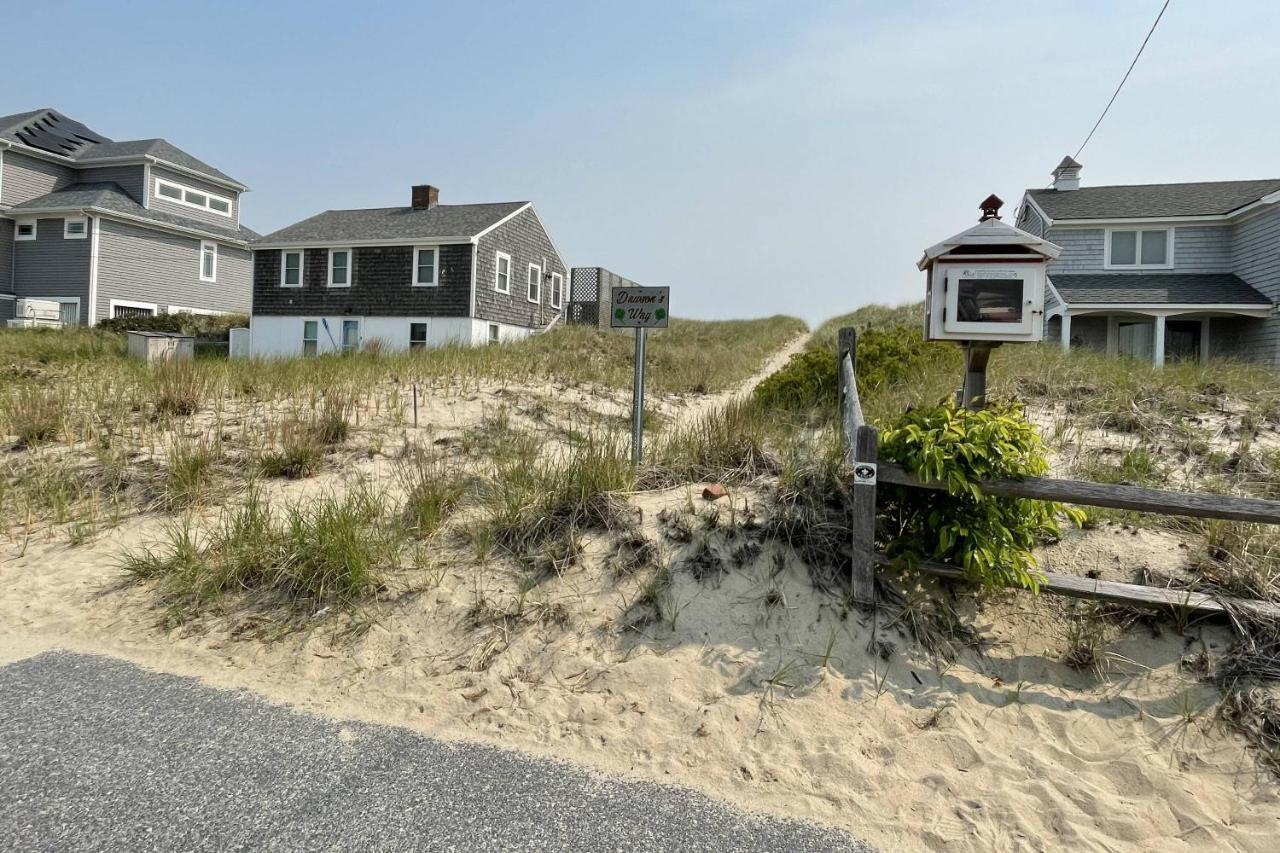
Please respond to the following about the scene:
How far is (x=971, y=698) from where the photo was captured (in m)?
3.96

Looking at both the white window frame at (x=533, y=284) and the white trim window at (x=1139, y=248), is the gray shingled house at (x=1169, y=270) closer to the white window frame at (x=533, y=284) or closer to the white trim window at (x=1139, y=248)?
the white trim window at (x=1139, y=248)

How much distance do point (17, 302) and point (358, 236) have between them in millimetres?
14818

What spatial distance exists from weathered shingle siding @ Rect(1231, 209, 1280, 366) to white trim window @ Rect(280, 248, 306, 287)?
31005 millimetres

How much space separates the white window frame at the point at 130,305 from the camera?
29.2 meters

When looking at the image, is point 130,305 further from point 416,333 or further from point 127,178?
point 416,333

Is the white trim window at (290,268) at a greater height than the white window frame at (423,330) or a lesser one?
greater

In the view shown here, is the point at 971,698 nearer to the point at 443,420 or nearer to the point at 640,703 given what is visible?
the point at 640,703

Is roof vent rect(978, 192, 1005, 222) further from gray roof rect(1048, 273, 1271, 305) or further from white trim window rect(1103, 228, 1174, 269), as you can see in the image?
white trim window rect(1103, 228, 1174, 269)

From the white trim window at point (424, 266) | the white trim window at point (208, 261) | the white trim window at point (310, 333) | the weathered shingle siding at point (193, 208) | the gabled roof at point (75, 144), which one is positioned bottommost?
the white trim window at point (310, 333)

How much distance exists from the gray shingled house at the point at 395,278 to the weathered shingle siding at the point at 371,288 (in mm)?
37

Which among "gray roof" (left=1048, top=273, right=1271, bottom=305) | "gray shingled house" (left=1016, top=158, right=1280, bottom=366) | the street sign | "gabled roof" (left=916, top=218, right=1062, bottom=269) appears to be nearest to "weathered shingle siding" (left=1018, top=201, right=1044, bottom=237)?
"gray shingled house" (left=1016, top=158, right=1280, bottom=366)

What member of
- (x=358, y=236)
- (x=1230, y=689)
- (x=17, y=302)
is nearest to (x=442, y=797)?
(x=1230, y=689)

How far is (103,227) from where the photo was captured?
2856 cm

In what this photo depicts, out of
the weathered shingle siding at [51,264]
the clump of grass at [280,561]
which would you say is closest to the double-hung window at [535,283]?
the weathered shingle siding at [51,264]
